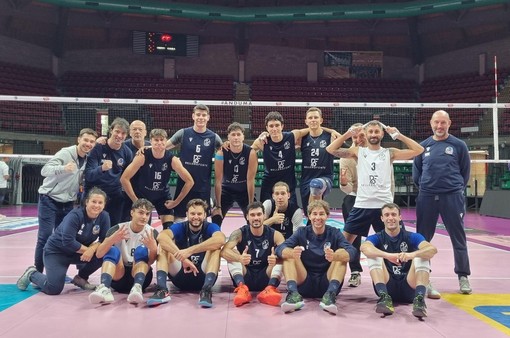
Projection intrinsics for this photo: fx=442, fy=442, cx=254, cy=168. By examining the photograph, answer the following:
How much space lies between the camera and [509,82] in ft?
68.8

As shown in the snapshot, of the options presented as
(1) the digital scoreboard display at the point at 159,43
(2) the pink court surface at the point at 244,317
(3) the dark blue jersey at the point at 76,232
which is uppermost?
(1) the digital scoreboard display at the point at 159,43

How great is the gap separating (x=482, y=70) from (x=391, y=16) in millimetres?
5647

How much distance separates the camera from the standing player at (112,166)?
5363 millimetres

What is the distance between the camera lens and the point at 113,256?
4.67m

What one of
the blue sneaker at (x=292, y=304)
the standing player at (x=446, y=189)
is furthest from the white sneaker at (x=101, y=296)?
the standing player at (x=446, y=189)

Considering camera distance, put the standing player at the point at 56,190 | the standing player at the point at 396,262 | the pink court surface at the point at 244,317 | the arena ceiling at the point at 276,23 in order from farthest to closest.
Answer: the arena ceiling at the point at 276,23, the standing player at the point at 56,190, the standing player at the point at 396,262, the pink court surface at the point at 244,317

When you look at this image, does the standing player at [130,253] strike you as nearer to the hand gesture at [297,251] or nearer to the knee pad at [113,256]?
the knee pad at [113,256]

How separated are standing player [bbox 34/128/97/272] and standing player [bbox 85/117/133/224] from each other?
170 mm

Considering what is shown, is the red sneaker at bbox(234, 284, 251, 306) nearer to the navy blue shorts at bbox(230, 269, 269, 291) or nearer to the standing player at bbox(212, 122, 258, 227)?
the navy blue shorts at bbox(230, 269, 269, 291)

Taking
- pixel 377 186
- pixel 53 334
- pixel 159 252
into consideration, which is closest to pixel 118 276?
pixel 159 252

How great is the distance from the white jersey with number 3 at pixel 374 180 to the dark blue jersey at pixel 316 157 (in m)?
0.82

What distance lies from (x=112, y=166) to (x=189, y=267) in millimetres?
1706

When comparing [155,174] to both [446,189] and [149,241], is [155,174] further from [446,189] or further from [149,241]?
[446,189]

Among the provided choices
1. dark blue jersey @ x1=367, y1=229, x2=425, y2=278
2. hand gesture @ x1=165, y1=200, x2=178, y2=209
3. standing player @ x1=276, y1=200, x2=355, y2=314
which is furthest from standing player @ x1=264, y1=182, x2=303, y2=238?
hand gesture @ x1=165, y1=200, x2=178, y2=209
